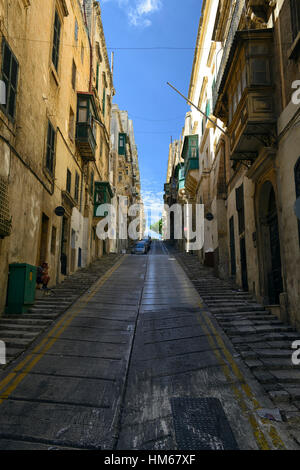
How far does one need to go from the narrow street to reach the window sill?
25.8ft

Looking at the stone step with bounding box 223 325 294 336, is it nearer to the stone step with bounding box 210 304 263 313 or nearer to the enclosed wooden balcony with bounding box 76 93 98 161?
the stone step with bounding box 210 304 263 313

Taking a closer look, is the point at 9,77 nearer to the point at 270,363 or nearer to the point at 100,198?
the point at 270,363

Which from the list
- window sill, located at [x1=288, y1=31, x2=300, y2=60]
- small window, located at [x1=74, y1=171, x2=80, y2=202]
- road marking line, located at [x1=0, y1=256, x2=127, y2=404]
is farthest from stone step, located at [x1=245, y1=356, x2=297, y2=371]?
small window, located at [x1=74, y1=171, x2=80, y2=202]

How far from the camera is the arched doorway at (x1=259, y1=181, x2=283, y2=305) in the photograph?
12.7 metres

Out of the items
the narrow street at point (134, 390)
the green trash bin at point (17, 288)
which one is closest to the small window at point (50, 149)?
the green trash bin at point (17, 288)

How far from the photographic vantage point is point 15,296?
1119 cm

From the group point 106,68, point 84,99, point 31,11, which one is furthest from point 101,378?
point 106,68

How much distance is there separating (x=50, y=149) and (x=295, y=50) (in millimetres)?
10978

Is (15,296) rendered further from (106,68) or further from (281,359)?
(106,68)

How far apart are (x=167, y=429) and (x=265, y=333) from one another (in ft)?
17.8

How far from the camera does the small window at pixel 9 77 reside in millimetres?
10653

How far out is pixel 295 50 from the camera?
9609 mm

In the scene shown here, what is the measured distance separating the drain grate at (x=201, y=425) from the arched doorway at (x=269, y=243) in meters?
7.70

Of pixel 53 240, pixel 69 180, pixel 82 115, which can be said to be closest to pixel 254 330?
pixel 53 240
